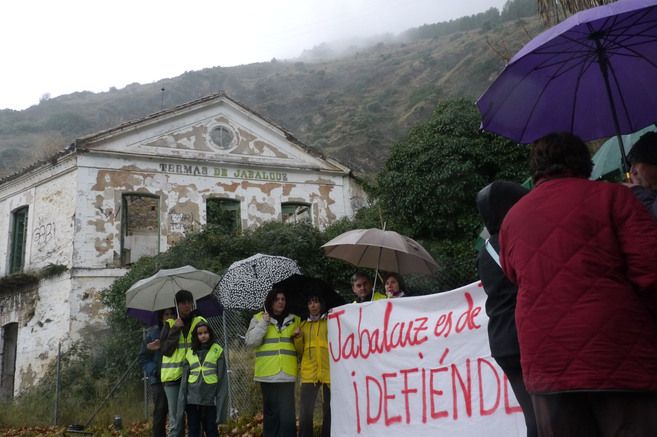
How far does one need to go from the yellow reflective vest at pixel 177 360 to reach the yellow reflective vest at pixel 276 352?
89cm

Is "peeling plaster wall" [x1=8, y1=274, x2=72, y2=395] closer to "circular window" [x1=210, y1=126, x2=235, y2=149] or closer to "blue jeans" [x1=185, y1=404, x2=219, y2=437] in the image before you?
"circular window" [x1=210, y1=126, x2=235, y2=149]

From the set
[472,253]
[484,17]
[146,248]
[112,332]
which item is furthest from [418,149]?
[484,17]

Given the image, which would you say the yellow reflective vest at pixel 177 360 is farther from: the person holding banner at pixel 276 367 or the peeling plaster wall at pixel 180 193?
the peeling plaster wall at pixel 180 193

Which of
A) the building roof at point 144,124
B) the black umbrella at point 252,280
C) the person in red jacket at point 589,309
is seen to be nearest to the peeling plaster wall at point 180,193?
the building roof at point 144,124

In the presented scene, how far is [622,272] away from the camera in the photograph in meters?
2.33

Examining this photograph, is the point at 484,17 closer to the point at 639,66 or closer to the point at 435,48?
the point at 435,48

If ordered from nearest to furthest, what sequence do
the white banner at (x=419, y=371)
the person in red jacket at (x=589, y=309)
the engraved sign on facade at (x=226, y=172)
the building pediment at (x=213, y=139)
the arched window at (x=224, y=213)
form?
the person in red jacket at (x=589, y=309) → the white banner at (x=419, y=371) → the building pediment at (x=213, y=139) → the engraved sign on facade at (x=226, y=172) → the arched window at (x=224, y=213)

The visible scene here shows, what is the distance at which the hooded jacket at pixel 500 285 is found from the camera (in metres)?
3.21

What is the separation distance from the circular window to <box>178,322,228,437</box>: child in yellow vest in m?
14.6

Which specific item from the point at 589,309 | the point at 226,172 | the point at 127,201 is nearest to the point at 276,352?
the point at 589,309

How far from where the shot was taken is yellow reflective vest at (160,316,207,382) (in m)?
6.72

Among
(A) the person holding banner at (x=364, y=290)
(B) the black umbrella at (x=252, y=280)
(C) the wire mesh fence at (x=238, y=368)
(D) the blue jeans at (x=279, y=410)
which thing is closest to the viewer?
(D) the blue jeans at (x=279, y=410)

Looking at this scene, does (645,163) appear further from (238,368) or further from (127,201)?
(127,201)

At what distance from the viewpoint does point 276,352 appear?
6.26 metres
